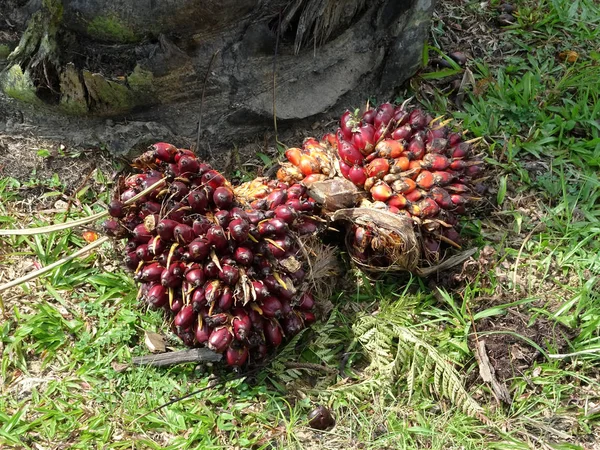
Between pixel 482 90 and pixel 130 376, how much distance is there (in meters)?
2.94

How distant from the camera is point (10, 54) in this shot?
3127 millimetres

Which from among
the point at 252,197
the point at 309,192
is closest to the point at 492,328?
the point at 309,192

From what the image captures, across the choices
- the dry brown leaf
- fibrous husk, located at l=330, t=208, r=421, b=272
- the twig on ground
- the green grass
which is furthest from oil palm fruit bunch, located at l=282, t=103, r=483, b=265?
the dry brown leaf

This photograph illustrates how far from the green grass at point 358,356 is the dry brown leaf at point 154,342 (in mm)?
50

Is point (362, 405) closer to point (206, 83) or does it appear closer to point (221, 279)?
point (221, 279)

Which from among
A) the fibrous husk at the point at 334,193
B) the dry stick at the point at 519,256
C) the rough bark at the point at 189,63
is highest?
the rough bark at the point at 189,63

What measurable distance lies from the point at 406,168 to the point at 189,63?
1.31 meters

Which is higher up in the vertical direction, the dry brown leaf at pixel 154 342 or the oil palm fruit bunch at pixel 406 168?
the oil palm fruit bunch at pixel 406 168

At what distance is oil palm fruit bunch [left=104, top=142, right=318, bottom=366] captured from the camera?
256 cm

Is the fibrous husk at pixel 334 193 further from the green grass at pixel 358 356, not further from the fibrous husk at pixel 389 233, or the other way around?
the green grass at pixel 358 356

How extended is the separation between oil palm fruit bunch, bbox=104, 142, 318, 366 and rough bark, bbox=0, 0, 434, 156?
59 cm

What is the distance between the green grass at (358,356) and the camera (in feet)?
8.75

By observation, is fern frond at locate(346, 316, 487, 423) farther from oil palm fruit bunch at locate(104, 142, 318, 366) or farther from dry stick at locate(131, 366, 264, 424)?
dry stick at locate(131, 366, 264, 424)

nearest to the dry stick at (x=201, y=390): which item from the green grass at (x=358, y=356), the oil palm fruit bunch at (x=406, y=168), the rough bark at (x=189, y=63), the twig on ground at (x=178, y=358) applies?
the green grass at (x=358, y=356)
